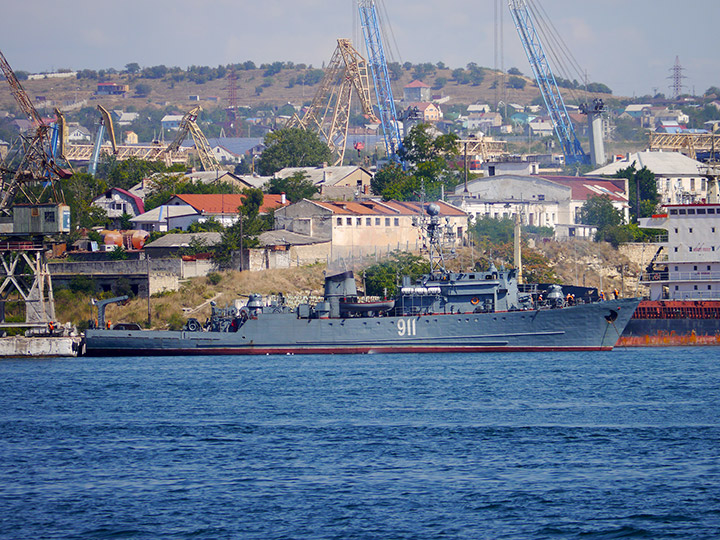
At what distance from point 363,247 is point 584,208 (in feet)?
73.6

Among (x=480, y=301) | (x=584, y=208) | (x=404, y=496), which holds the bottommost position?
(x=404, y=496)

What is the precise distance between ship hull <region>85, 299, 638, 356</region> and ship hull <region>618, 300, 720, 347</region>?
4.09 metres

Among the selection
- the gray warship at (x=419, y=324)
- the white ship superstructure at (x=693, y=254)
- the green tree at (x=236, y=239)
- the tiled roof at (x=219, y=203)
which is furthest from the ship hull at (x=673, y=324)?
the tiled roof at (x=219, y=203)

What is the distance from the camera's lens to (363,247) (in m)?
76.1

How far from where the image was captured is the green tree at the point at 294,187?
8919cm

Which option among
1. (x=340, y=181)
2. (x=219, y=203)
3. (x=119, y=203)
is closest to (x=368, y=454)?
(x=219, y=203)

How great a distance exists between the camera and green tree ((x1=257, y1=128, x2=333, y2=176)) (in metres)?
117

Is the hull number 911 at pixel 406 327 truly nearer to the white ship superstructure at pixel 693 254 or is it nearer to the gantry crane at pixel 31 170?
the white ship superstructure at pixel 693 254

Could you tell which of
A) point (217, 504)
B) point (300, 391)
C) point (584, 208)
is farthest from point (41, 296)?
point (584, 208)

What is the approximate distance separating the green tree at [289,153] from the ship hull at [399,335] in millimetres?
61785

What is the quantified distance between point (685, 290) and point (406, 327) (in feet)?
56.2

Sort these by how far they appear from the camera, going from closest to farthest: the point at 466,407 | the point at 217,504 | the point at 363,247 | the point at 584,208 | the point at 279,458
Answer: the point at 217,504
the point at 279,458
the point at 466,407
the point at 363,247
the point at 584,208

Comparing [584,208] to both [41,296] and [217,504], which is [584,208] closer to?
[41,296]

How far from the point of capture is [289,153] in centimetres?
11838
